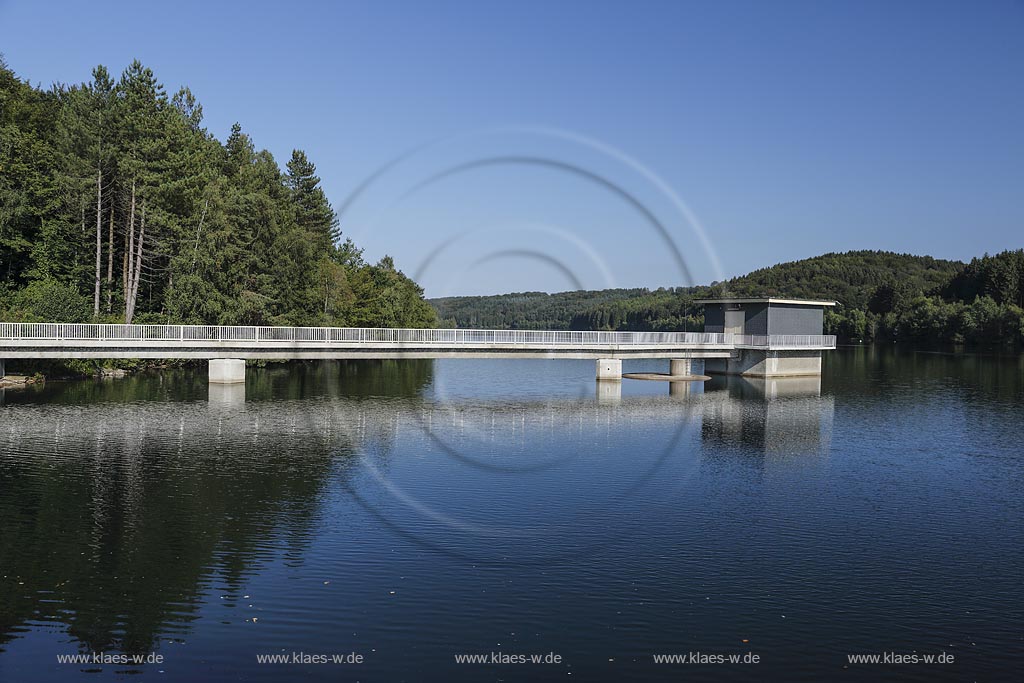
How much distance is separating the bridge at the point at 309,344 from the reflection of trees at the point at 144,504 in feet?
21.4

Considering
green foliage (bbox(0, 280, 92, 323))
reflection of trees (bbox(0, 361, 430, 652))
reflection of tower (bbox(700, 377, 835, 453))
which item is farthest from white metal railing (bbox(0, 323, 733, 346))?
reflection of tower (bbox(700, 377, 835, 453))

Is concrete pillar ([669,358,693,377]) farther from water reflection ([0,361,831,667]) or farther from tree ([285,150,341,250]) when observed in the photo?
tree ([285,150,341,250])

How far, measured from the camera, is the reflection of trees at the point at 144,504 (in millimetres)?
17078

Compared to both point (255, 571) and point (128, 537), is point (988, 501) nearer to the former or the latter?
point (255, 571)

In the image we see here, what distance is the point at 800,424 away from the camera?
46.9 metres

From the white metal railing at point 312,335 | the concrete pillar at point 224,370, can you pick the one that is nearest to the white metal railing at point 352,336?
the white metal railing at point 312,335

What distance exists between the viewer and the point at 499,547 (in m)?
21.6

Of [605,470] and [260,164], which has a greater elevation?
[260,164]

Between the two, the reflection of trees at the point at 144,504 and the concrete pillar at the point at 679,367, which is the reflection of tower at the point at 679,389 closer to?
the concrete pillar at the point at 679,367

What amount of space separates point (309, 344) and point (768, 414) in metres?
30.5

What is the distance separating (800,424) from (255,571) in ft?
115

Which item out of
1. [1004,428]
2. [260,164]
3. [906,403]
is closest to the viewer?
[1004,428]

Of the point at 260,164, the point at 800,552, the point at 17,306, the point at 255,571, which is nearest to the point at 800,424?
the point at 800,552

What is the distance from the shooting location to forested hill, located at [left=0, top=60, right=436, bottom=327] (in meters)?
65.2
